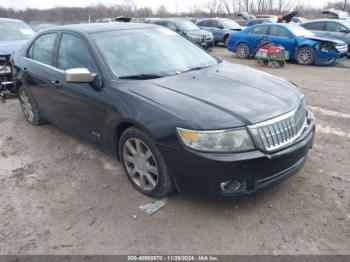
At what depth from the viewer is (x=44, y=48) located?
4746 millimetres

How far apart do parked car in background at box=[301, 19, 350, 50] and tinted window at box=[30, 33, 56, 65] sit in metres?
11.6

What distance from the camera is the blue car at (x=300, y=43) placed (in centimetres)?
1148

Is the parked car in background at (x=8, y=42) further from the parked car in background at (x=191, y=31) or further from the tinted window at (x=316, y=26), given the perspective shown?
the tinted window at (x=316, y=26)

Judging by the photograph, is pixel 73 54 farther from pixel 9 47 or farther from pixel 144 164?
pixel 9 47

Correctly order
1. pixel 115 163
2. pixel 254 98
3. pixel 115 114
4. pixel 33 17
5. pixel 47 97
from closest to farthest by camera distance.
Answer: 1. pixel 254 98
2. pixel 115 114
3. pixel 115 163
4. pixel 47 97
5. pixel 33 17

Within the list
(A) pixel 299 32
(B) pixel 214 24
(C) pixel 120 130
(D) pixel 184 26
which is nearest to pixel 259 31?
(A) pixel 299 32

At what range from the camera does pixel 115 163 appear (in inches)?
164

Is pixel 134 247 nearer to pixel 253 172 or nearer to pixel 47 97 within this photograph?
pixel 253 172

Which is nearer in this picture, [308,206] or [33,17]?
[308,206]

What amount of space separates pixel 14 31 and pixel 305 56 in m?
9.15

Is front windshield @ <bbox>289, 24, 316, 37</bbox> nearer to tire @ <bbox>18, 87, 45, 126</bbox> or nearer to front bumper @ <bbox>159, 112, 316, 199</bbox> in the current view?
tire @ <bbox>18, 87, 45, 126</bbox>

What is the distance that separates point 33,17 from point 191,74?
3973 cm

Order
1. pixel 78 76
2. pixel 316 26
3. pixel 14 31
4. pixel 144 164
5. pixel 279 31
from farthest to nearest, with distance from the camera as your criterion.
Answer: pixel 316 26 < pixel 279 31 < pixel 14 31 < pixel 78 76 < pixel 144 164

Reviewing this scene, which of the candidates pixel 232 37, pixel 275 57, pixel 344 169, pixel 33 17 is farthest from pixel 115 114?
pixel 33 17
